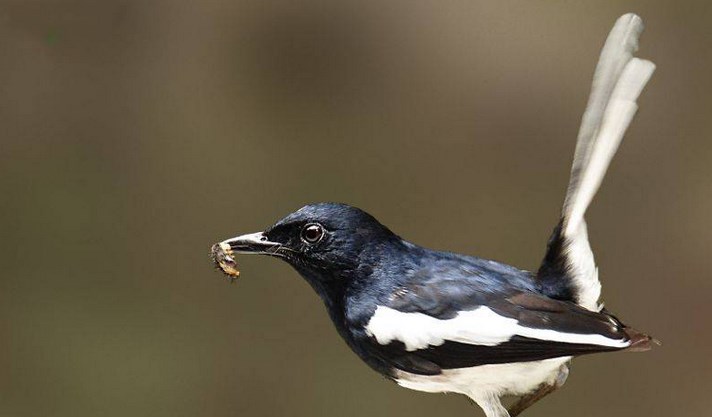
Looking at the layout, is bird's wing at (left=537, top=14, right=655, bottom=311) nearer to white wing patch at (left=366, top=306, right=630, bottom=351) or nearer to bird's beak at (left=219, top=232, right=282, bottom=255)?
white wing patch at (left=366, top=306, right=630, bottom=351)

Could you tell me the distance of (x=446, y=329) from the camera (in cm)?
165

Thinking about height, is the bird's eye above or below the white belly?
above

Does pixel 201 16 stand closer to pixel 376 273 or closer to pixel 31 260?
pixel 31 260

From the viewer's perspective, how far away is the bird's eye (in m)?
1.73

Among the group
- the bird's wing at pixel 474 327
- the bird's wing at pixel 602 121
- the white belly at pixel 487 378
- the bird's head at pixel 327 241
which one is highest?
the bird's wing at pixel 602 121

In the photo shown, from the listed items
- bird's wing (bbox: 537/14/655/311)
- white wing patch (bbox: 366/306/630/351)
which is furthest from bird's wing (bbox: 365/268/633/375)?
bird's wing (bbox: 537/14/655/311)

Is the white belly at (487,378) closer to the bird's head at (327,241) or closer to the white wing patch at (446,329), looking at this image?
the white wing patch at (446,329)

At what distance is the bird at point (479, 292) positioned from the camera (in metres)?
1.62

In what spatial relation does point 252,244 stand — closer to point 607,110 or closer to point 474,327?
point 474,327

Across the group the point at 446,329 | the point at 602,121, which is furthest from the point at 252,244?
the point at 602,121

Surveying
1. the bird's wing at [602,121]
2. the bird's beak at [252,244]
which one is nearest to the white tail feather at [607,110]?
the bird's wing at [602,121]

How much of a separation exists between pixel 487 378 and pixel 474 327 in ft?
0.34

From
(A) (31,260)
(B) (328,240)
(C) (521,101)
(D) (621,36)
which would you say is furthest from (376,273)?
(A) (31,260)

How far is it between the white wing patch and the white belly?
64 millimetres
